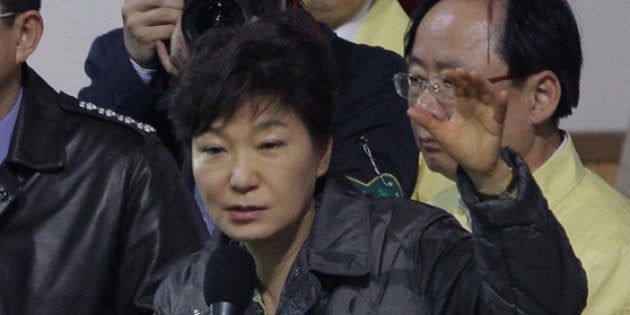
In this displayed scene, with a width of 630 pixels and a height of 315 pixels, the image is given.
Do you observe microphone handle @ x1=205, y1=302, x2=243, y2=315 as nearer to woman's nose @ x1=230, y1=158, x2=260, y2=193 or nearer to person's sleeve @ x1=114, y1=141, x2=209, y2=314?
woman's nose @ x1=230, y1=158, x2=260, y2=193

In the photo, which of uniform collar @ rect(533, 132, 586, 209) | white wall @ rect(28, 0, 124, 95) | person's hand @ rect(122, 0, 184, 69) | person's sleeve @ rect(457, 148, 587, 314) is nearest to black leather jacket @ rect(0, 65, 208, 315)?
person's hand @ rect(122, 0, 184, 69)

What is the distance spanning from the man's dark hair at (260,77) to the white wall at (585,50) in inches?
77.4

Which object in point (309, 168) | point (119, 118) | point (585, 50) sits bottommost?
point (585, 50)

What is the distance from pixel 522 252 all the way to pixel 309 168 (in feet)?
1.56

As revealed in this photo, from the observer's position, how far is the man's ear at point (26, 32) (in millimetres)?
2986

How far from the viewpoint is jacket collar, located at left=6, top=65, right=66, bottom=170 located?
2.95 meters

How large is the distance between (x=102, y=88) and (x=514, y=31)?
3.07 ft

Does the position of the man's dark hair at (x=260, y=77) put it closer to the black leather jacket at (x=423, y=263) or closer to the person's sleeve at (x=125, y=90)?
the black leather jacket at (x=423, y=263)

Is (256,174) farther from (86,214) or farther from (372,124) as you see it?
(372,124)

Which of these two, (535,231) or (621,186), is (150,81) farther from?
(535,231)

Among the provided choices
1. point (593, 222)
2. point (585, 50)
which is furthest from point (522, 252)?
point (585, 50)

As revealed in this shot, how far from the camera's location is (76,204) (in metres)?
2.95

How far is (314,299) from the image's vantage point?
239 cm

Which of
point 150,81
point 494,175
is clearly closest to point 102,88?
point 150,81
